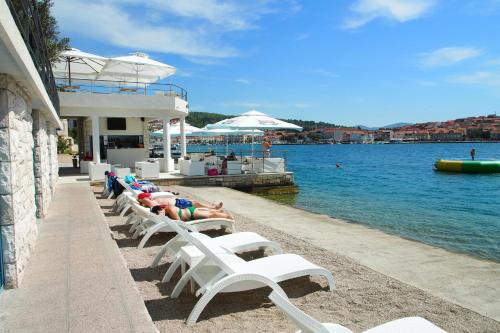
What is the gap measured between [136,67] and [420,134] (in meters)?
166

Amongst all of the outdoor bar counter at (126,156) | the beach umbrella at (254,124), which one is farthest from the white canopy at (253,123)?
the outdoor bar counter at (126,156)

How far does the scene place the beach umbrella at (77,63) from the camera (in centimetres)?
1811

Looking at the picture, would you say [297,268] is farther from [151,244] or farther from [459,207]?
[459,207]

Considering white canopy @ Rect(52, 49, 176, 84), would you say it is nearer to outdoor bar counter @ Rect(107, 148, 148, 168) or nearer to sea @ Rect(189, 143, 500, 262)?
outdoor bar counter @ Rect(107, 148, 148, 168)

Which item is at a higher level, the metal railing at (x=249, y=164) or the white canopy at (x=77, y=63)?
the white canopy at (x=77, y=63)

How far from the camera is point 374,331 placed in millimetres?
3031

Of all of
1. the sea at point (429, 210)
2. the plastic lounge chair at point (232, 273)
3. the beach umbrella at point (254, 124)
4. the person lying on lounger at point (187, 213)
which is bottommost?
the sea at point (429, 210)

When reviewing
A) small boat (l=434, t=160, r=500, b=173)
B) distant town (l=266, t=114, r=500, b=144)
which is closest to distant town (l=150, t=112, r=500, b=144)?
distant town (l=266, t=114, r=500, b=144)

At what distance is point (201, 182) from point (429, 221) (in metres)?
9.31

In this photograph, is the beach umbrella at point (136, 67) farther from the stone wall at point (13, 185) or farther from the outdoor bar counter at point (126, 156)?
the stone wall at point (13, 185)

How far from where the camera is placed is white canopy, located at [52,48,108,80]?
714 inches

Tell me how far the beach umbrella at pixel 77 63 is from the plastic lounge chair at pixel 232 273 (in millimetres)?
15571

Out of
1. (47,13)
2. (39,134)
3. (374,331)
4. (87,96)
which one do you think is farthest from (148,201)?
(87,96)

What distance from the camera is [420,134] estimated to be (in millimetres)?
166000
